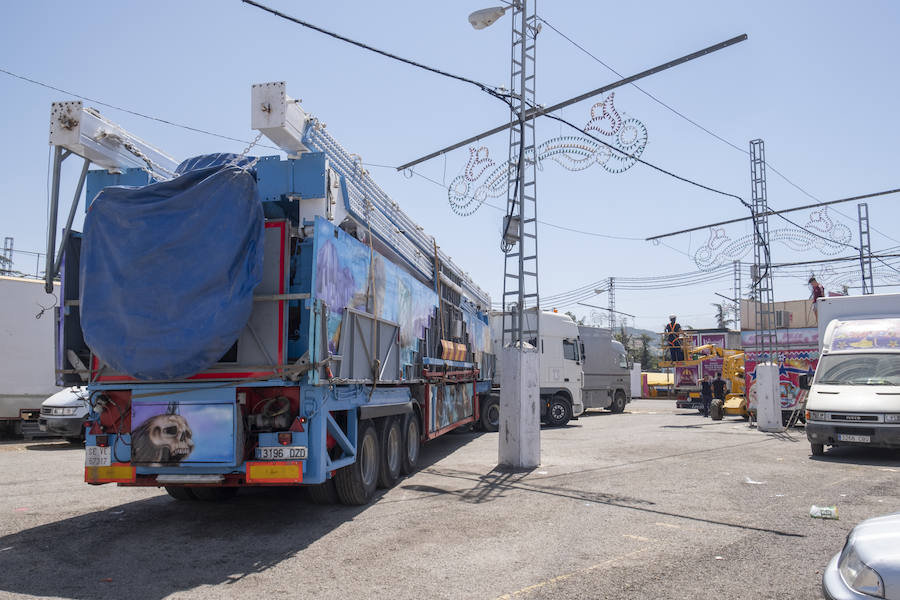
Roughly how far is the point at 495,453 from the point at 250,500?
220 inches

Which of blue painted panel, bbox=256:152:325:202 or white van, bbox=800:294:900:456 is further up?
blue painted panel, bbox=256:152:325:202

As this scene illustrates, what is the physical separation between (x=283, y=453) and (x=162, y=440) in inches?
47.2

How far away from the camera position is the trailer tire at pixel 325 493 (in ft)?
23.8

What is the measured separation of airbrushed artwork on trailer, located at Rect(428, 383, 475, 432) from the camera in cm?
1126

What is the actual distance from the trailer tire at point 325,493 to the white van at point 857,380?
8971 mm

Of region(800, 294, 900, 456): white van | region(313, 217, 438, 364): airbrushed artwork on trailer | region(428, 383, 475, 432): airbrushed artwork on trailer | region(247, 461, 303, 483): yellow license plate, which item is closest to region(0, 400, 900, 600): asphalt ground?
region(247, 461, 303, 483): yellow license plate

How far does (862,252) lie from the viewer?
23.8 m

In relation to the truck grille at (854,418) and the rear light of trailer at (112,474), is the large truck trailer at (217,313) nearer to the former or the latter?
the rear light of trailer at (112,474)

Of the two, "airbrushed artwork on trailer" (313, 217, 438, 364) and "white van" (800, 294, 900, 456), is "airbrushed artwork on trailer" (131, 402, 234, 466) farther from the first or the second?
"white van" (800, 294, 900, 456)

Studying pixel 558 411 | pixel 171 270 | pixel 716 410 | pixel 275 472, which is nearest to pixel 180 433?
pixel 275 472

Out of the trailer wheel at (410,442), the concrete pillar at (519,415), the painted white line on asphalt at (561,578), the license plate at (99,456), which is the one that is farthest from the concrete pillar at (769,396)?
the license plate at (99,456)

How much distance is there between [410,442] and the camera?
10.0 m

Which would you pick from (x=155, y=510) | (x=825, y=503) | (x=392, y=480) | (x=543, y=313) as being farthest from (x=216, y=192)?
(x=543, y=313)

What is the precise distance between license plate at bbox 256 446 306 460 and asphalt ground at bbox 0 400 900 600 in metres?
0.78
